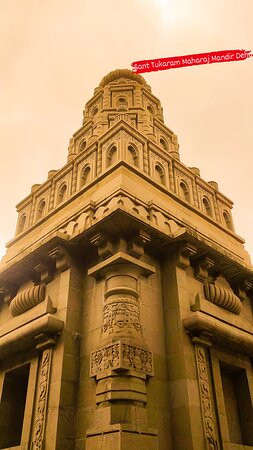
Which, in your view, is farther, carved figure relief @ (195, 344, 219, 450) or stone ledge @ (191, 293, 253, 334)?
stone ledge @ (191, 293, 253, 334)

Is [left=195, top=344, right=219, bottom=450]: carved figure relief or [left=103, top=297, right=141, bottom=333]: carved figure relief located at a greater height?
[left=103, top=297, right=141, bottom=333]: carved figure relief

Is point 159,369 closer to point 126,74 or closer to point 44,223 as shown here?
point 44,223

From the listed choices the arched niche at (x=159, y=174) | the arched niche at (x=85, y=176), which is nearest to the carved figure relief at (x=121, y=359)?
the arched niche at (x=159, y=174)

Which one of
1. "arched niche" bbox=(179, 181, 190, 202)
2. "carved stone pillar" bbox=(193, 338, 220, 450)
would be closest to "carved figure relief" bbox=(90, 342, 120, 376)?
"carved stone pillar" bbox=(193, 338, 220, 450)

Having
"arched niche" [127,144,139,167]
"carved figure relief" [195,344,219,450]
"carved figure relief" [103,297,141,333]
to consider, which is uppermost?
"arched niche" [127,144,139,167]

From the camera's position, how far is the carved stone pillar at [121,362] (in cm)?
862

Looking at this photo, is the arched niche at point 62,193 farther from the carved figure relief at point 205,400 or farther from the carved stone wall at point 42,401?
the carved figure relief at point 205,400

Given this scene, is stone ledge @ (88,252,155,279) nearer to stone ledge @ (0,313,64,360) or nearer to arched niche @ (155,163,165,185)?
stone ledge @ (0,313,64,360)

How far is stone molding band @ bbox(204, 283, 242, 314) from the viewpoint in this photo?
1273cm

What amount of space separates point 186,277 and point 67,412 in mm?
5174

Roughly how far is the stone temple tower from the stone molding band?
0.05 meters

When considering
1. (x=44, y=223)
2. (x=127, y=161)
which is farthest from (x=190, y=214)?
(x=44, y=223)

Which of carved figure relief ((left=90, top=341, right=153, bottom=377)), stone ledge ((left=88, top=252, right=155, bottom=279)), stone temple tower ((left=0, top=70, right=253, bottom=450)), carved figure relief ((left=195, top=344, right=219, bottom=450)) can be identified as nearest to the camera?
carved figure relief ((left=90, top=341, right=153, bottom=377))

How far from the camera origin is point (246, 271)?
1399 centimetres
